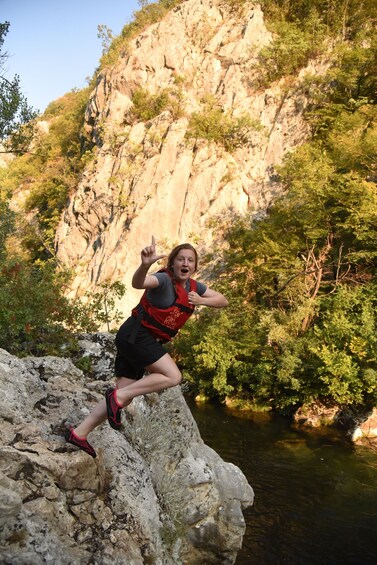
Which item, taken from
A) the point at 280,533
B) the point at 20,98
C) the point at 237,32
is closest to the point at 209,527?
the point at 280,533

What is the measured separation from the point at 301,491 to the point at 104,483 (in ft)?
25.0

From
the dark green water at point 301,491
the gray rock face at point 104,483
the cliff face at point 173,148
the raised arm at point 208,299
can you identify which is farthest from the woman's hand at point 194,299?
the cliff face at point 173,148

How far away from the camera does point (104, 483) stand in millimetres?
4789

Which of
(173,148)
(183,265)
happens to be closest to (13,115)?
(183,265)

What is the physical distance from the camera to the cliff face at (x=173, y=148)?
107ft

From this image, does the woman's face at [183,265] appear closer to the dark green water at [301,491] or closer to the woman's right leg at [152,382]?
the woman's right leg at [152,382]

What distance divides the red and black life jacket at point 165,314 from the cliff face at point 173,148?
26.2 m

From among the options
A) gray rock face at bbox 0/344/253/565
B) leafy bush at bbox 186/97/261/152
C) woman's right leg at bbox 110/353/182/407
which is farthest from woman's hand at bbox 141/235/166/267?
leafy bush at bbox 186/97/261/152

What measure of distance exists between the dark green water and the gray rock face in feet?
7.66

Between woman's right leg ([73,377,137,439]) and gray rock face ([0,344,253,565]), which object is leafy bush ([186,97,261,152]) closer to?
gray rock face ([0,344,253,565])

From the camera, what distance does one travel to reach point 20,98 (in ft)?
47.3

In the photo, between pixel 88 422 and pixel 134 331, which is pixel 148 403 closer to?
pixel 88 422

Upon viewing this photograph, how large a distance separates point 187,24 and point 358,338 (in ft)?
115

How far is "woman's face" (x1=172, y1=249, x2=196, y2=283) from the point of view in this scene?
4.54 m
